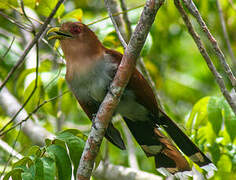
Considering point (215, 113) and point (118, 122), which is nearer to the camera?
point (215, 113)

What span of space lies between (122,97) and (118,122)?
911mm

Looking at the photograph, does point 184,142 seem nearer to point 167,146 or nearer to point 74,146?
point 167,146

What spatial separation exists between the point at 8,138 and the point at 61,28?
1.78 metres

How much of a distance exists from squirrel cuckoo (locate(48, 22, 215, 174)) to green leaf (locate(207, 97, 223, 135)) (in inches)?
16.7

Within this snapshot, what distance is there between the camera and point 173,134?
3613 millimetres

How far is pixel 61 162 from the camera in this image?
269 cm

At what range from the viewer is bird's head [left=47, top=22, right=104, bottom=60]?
329 cm

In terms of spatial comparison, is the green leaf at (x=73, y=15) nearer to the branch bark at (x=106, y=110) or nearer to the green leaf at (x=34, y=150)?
the branch bark at (x=106, y=110)

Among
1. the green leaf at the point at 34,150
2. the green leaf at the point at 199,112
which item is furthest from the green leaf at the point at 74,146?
the green leaf at the point at 199,112

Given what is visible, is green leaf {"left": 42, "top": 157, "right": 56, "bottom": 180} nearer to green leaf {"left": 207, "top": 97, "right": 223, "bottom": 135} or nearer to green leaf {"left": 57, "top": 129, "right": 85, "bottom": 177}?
green leaf {"left": 57, "top": 129, "right": 85, "bottom": 177}

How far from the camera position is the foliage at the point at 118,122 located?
9.11 ft

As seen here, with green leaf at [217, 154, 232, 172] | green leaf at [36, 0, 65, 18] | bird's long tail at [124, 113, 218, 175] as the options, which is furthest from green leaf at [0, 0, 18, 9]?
green leaf at [217, 154, 232, 172]

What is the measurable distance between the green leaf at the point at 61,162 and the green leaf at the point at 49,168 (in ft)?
0.25

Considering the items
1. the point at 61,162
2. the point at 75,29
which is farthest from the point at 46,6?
the point at 61,162
